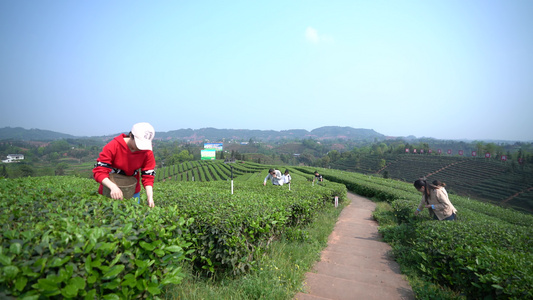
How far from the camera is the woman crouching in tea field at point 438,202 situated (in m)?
5.70

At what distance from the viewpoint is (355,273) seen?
4215 millimetres

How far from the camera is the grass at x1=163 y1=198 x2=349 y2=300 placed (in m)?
2.88

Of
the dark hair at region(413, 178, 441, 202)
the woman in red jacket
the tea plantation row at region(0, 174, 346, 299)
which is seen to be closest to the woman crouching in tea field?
the dark hair at region(413, 178, 441, 202)

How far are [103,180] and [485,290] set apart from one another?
4.47 metres

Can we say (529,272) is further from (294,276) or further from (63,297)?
(63,297)

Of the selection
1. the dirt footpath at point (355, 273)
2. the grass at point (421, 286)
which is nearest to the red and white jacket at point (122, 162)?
the dirt footpath at point (355, 273)

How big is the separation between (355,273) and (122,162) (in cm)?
385

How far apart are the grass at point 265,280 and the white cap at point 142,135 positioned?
1.58 meters

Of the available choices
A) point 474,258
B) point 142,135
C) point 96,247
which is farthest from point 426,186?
point 96,247

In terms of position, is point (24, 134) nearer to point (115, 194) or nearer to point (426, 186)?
point (115, 194)

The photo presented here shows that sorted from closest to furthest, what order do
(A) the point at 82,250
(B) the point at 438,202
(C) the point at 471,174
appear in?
(A) the point at 82,250
(B) the point at 438,202
(C) the point at 471,174

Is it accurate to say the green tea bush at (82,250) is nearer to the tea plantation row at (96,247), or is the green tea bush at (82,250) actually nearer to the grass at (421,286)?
the tea plantation row at (96,247)

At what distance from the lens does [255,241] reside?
154 inches

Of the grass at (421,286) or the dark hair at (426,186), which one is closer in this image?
the grass at (421,286)
